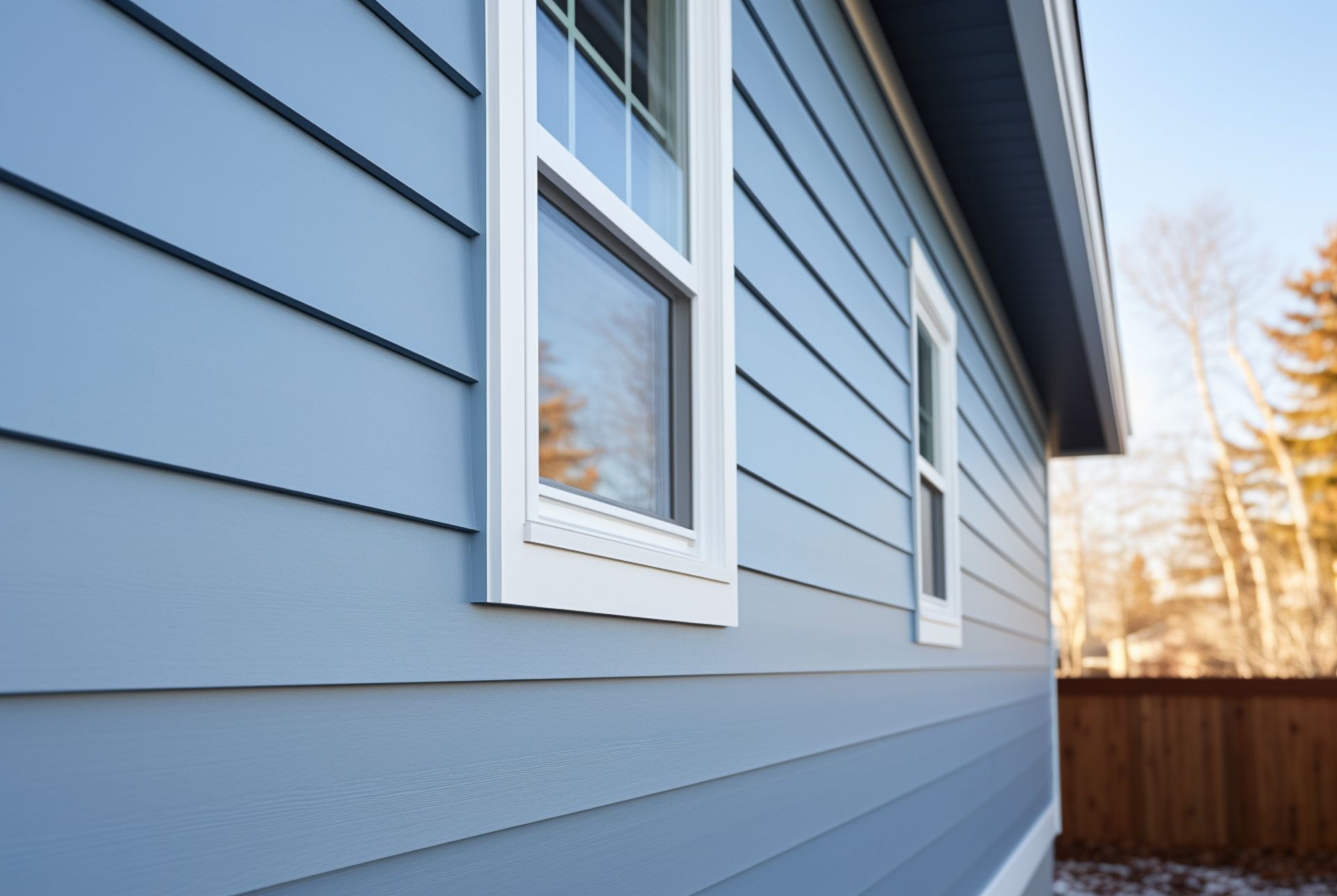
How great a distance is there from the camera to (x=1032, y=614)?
327 inches

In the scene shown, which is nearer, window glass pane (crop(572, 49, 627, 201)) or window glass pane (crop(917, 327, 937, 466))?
window glass pane (crop(572, 49, 627, 201))

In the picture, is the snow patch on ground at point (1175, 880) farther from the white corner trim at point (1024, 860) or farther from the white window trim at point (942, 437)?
the white window trim at point (942, 437)

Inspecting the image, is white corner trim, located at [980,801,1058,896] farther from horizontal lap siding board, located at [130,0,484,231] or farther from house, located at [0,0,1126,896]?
horizontal lap siding board, located at [130,0,484,231]

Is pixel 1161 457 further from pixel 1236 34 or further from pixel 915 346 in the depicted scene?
pixel 915 346

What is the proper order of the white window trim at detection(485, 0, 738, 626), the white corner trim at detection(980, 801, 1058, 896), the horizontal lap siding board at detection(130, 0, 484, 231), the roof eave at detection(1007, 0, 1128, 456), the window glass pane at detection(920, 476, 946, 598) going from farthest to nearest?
the white corner trim at detection(980, 801, 1058, 896), the window glass pane at detection(920, 476, 946, 598), the roof eave at detection(1007, 0, 1128, 456), the white window trim at detection(485, 0, 738, 626), the horizontal lap siding board at detection(130, 0, 484, 231)

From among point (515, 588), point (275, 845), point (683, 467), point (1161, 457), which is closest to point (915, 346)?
point (683, 467)

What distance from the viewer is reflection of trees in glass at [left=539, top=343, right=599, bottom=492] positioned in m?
1.75

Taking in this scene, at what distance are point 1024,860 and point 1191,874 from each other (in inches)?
143

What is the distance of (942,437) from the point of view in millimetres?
4832

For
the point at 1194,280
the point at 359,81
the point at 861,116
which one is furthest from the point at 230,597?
the point at 1194,280

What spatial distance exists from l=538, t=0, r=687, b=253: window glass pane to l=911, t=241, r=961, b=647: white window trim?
7.00 feet

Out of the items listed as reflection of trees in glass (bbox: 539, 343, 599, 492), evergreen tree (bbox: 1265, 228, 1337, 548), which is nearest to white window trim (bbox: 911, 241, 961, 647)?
reflection of trees in glass (bbox: 539, 343, 599, 492)

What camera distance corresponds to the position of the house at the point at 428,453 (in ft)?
3.04

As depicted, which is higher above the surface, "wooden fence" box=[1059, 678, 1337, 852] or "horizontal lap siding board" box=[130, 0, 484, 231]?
"horizontal lap siding board" box=[130, 0, 484, 231]
